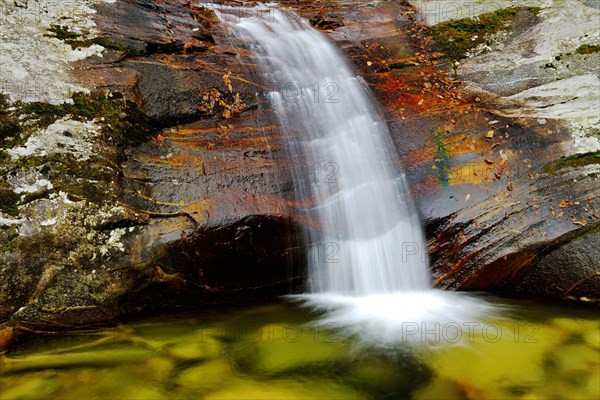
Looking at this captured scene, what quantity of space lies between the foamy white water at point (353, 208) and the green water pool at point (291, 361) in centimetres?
44

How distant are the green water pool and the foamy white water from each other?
44 centimetres

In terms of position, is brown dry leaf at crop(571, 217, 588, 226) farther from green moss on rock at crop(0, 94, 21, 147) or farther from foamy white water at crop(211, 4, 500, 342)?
green moss on rock at crop(0, 94, 21, 147)

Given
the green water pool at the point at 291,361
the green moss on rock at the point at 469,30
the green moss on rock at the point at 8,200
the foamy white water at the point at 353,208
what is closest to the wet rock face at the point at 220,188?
the green moss on rock at the point at 8,200

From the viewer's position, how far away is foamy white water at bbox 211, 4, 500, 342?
4.86m

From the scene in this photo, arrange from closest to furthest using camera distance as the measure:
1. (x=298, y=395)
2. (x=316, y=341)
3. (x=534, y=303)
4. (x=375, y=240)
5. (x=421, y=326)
→ (x=298, y=395)
(x=316, y=341)
(x=421, y=326)
(x=534, y=303)
(x=375, y=240)

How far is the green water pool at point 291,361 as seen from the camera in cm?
331

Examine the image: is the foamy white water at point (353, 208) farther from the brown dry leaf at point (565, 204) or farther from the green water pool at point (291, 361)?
the brown dry leaf at point (565, 204)

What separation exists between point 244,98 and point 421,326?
323 cm

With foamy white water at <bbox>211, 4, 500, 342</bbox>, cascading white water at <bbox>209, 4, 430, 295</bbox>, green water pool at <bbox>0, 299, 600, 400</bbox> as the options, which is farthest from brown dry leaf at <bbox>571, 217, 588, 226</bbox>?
cascading white water at <bbox>209, 4, 430, 295</bbox>

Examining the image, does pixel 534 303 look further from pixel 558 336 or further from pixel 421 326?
pixel 421 326

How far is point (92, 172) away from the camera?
13.9 feet

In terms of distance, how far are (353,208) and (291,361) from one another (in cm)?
211

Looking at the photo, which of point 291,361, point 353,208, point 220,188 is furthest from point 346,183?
point 291,361

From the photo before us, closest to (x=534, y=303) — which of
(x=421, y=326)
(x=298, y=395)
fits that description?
(x=421, y=326)
